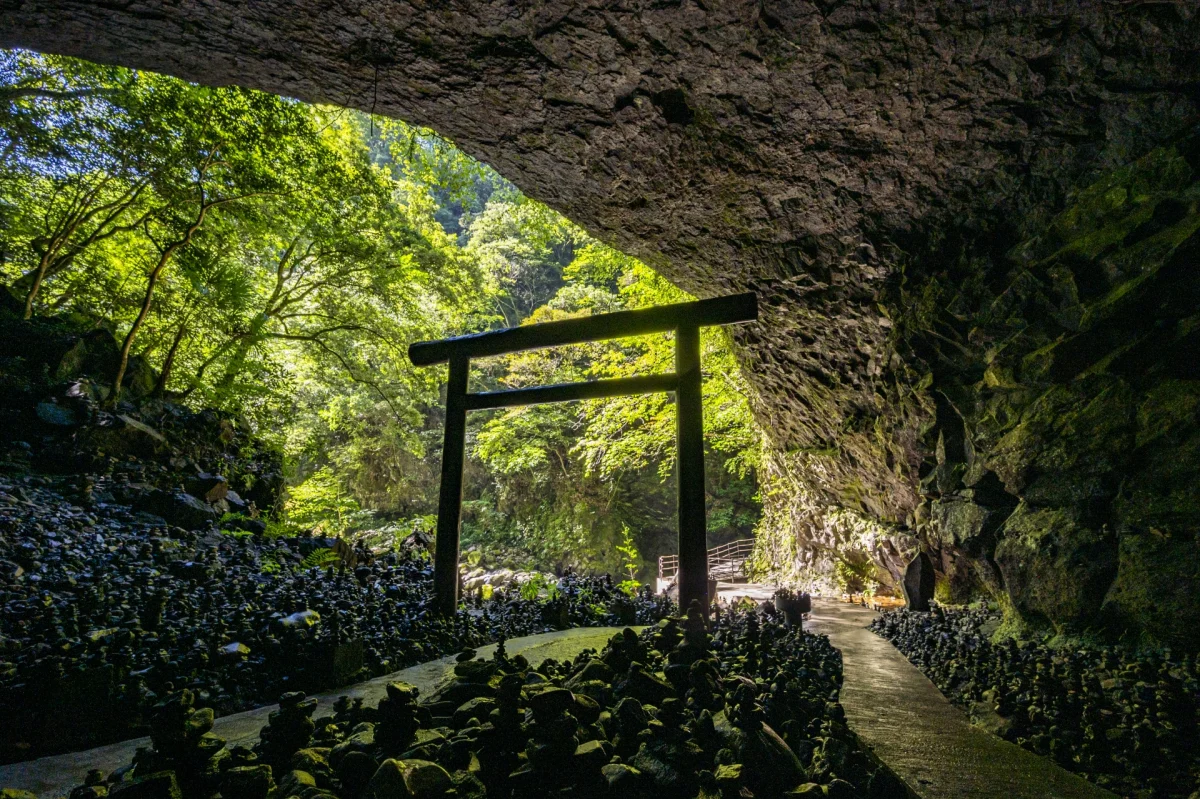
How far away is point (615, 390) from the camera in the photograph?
4930 millimetres

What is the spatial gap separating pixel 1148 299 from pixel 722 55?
407cm

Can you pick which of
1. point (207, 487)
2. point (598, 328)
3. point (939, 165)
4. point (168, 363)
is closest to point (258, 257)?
point (168, 363)

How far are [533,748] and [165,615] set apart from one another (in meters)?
3.78

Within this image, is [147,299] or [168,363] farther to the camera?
[168,363]

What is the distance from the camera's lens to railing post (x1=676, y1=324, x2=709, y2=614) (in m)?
3.93

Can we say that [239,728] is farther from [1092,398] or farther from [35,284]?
[35,284]

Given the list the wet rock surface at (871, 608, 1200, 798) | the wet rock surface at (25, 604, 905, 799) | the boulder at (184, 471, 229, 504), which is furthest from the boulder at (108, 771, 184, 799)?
the boulder at (184, 471, 229, 504)

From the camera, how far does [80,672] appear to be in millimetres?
2490

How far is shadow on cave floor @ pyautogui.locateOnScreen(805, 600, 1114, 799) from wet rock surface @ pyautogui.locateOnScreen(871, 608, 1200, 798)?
27 centimetres

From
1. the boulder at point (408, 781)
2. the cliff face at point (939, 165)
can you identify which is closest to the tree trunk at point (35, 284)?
the cliff face at point (939, 165)

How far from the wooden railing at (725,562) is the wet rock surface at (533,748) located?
15189 mm

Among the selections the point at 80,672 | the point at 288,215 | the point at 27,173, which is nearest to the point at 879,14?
the point at 80,672

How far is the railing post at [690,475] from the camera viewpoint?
3.93 meters

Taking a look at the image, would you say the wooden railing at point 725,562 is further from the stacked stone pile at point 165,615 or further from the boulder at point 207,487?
the boulder at point 207,487
